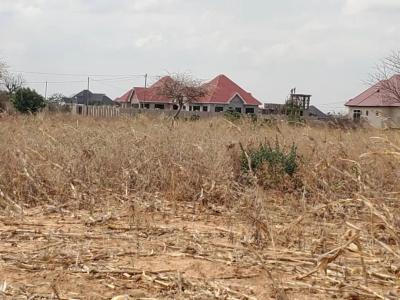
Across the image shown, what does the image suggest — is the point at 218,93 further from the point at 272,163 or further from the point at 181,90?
the point at 272,163

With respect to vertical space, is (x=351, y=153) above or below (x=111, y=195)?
above

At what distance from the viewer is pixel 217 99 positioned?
4262cm

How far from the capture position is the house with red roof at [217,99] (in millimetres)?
41281

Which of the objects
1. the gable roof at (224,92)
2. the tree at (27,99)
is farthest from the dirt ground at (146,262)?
the gable roof at (224,92)

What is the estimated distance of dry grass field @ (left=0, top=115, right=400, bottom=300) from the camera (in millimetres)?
2943

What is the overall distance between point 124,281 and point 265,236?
1294 mm

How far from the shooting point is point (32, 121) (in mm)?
11852

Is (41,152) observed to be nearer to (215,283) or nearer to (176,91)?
(215,283)

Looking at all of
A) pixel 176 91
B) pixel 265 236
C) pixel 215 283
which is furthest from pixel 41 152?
pixel 176 91

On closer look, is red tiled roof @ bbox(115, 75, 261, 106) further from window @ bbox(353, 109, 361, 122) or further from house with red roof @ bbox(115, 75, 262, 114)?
window @ bbox(353, 109, 361, 122)

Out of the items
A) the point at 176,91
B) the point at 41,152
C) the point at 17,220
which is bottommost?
the point at 17,220

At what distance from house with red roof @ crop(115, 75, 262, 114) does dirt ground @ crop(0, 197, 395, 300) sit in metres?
34.8

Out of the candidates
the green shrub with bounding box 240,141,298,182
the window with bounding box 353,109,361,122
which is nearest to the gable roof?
the window with bounding box 353,109,361,122

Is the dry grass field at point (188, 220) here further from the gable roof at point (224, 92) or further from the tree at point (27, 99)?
the gable roof at point (224, 92)
